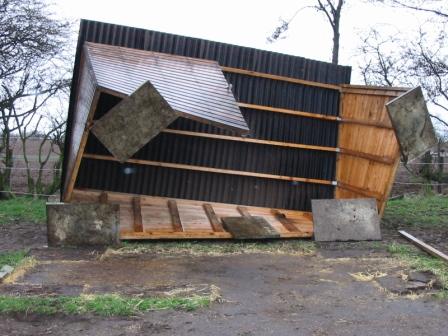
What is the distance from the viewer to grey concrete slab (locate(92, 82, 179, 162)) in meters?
6.56

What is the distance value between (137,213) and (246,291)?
13.7ft

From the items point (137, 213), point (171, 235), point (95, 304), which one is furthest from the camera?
point (137, 213)

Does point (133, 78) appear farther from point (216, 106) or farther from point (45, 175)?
point (45, 175)

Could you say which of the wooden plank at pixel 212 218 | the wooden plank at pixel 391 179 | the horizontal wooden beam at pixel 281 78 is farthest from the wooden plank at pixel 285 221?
the horizontal wooden beam at pixel 281 78

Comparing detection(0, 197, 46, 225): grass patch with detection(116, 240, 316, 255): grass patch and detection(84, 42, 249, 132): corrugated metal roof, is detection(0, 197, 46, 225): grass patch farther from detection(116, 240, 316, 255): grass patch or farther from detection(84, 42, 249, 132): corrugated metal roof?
detection(84, 42, 249, 132): corrugated metal roof

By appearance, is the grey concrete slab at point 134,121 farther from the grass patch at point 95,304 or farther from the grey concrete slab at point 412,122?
the grey concrete slab at point 412,122

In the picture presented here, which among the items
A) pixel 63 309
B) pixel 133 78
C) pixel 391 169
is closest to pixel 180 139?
pixel 133 78

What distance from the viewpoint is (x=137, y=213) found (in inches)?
376

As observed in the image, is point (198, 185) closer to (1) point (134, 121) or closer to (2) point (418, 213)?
(1) point (134, 121)

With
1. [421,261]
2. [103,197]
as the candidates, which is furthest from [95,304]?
[103,197]

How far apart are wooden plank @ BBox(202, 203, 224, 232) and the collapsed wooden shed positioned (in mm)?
31

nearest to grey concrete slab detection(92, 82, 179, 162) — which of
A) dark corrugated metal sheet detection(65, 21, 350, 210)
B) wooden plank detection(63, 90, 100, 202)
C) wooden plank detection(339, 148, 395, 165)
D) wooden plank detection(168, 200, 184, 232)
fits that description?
wooden plank detection(63, 90, 100, 202)

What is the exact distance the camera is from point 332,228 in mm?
8812

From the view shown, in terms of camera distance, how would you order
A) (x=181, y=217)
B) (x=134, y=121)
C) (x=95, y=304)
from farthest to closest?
(x=181, y=217) → (x=134, y=121) → (x=95, y=304)
